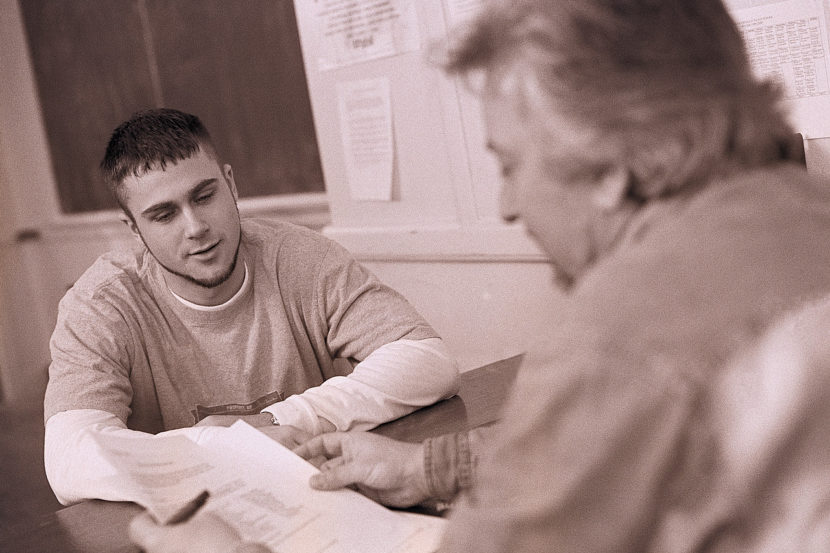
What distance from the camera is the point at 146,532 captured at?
1066 mm

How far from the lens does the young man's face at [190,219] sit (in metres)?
1.89

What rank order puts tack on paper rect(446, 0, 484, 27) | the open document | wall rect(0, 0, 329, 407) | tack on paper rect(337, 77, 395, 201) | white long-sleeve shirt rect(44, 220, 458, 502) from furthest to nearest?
1. wall rect(0, 0, 329, 407)
2. tack on paper rect(337, 77, 395, 201)
3. tack on paper rect(446, 0, 484, 27)
4. white long-sleeve shirt rect(44, 220, 458, 502)
5. the open document

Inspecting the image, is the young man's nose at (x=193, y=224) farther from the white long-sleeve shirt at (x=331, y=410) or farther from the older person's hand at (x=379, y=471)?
the older person's hand at (x=379, y=471)

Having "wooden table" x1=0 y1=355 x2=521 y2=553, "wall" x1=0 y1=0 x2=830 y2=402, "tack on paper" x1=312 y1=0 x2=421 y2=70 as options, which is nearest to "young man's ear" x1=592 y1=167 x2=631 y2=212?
"wooden table" x1=0 y1=355 x2=521 y2=553

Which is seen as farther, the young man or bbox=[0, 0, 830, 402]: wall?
bbox=[0, 0, 830, 402]: wall

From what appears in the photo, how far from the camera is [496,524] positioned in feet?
2.37

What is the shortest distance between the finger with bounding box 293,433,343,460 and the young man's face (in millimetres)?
618

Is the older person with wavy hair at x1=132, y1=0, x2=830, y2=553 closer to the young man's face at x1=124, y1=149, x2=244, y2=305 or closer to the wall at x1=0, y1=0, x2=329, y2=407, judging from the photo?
the young man's face at x1=124, y1=149, x2=244, y2=305

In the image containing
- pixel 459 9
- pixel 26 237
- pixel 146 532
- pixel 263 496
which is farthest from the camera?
pixel 26 237

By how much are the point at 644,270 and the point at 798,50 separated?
1.39 m

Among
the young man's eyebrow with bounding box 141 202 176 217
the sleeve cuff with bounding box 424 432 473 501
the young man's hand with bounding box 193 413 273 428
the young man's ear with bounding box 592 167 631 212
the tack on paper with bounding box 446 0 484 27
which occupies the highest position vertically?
the tack on paper with bounding box 446 0 484 27

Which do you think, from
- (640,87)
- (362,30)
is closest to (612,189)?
(640,87)

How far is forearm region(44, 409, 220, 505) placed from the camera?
1.41 metres

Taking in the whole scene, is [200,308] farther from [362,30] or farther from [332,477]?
[362,30]
